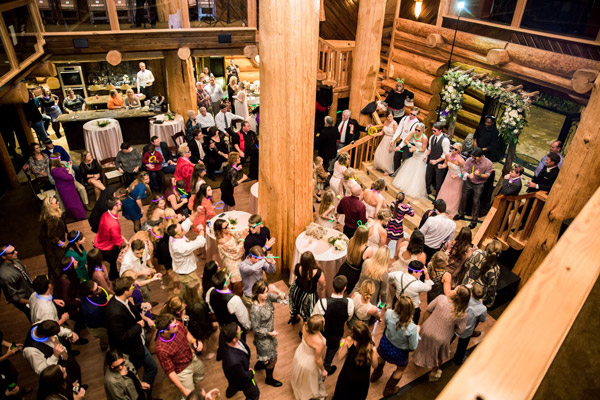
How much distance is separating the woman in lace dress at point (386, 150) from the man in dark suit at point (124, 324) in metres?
5.94

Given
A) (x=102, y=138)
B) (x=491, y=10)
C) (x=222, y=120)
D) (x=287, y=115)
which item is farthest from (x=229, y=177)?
(x=491, y=10)

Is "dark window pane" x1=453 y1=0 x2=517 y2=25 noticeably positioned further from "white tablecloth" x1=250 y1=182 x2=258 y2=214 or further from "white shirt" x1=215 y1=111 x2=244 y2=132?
"white tablecloth" x1=250 y1=182 x2=258 y2=214

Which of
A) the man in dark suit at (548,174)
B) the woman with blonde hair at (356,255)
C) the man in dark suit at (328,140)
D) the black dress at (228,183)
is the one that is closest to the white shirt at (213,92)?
the man in dark suit at (328,140)

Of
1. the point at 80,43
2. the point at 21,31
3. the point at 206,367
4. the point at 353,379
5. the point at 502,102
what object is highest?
the point at 21,31

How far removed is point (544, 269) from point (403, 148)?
7311 millimetres

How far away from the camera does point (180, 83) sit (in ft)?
34.7

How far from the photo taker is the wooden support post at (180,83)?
10.4m

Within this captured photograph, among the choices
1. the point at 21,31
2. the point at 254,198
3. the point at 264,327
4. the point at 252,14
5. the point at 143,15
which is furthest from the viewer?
the point at 252,14

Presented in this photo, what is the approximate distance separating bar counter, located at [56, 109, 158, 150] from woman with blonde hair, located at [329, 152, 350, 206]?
6.06m

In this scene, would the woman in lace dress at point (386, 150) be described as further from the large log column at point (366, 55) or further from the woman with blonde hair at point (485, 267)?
the woman with blonde hair at point (485, 267)

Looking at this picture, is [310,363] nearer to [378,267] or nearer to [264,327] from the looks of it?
[264,327]

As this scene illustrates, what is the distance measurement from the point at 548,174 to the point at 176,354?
565 cm

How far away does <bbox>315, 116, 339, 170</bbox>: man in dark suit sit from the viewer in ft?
26.7

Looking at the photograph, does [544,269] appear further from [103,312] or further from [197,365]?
[103,312]
